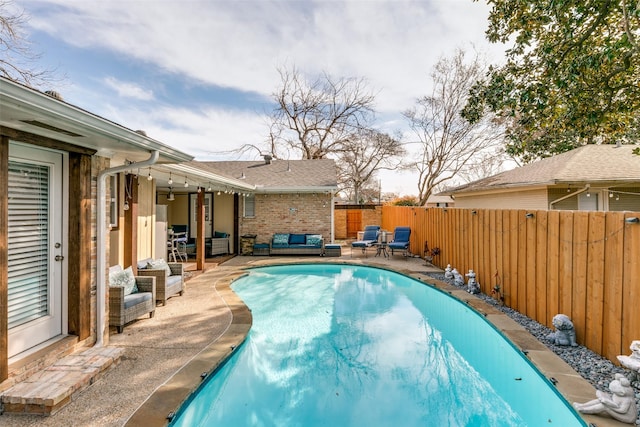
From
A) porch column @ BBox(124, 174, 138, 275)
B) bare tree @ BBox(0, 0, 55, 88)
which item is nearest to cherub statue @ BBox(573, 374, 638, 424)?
porch column @ BBox(124, 174, 138, 275)

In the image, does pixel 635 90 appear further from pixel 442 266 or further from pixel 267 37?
pixel 267 37

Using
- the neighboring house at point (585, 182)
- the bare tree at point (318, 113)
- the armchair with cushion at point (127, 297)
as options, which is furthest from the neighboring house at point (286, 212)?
the bare tree at point (318, 113)

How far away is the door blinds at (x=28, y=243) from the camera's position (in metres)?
3.46

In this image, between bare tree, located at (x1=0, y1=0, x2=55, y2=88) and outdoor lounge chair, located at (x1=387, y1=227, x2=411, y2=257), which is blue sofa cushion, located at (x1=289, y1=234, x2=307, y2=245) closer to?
outdoor lounge chair, located at (x1=387, y1=227, x2=411, y2=257)

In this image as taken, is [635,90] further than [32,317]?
Yes

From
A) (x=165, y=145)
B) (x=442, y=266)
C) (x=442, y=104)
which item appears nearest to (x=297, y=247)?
(x=442, y=266)

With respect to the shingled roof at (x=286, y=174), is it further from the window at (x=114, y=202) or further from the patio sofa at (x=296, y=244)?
the window at (x=114, y=202)

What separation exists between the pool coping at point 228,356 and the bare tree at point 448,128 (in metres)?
17.0

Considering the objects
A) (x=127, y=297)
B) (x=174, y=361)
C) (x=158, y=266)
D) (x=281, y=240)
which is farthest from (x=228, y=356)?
(x=281, y=240)

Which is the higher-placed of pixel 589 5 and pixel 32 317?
pixel 589 5

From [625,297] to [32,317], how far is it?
6.76m

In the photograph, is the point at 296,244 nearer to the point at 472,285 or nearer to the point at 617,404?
the point at 472,285

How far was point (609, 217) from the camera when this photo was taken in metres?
3.94

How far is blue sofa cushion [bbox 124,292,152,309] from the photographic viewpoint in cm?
515
